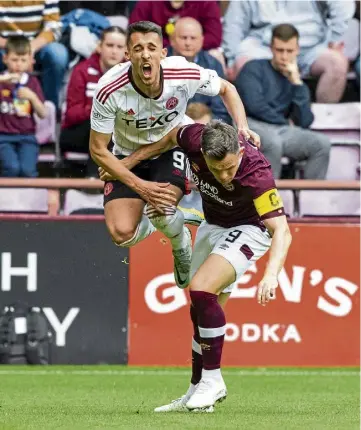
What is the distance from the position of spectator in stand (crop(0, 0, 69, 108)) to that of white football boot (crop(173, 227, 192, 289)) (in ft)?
14.8

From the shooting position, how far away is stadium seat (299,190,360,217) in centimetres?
1253

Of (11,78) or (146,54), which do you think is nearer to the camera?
(146,54)

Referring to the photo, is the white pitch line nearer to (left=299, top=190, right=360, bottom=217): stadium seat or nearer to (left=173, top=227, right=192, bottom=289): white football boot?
(left=299, top=190, right=360, bottom=217): stadium seat

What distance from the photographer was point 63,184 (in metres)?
11.8

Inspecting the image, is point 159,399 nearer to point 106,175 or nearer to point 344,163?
point 106,175

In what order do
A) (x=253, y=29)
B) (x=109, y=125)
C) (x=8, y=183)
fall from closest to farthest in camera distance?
(x=109, y=125)
(x=8, y=183)
(x=253, y=29)

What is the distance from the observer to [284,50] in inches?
508

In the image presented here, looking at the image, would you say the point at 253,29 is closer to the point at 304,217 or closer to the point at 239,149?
the point at 304,217

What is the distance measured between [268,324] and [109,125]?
4068 millimetres

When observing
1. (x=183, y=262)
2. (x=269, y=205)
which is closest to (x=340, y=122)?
(x=183, y=262)

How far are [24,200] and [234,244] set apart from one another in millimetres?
4520

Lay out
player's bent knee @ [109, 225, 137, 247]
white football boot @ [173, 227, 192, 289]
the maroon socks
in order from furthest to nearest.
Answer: white football boot @ [173, 227, 192, 289] < player's bent knee @ [109, 225, 137, 247] < the maroon socks

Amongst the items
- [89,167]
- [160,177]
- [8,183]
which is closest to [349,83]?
[89,167]

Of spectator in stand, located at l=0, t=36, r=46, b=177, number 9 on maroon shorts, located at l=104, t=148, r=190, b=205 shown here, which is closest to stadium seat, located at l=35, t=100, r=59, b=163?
spectator in stand, located at l=0, t=36, r=46, b=177
